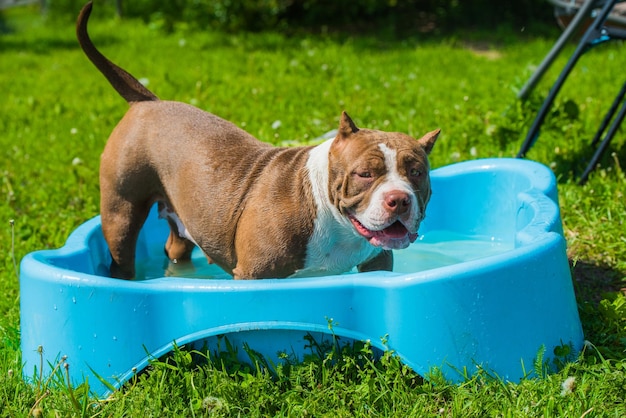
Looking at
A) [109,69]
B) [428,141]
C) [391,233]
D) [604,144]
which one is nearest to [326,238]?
[391,233]

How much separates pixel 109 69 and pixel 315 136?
2.10 m

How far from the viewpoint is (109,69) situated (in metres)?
3.94

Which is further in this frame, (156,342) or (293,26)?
(293,26)

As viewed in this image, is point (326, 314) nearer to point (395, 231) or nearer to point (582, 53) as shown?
point (395, 231)

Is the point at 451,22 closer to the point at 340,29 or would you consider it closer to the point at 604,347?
the point at 340,29

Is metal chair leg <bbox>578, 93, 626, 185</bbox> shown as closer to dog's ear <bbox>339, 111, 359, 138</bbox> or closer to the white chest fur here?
the white chest fur

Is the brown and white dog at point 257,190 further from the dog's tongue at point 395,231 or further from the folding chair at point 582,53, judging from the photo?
the folding chair at point 582,53

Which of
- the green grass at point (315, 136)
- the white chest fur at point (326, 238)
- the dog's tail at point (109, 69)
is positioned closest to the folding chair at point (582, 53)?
the green grass at point (315, 136)

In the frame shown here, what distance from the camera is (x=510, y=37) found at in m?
9.49

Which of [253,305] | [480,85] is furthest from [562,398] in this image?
[480,85]

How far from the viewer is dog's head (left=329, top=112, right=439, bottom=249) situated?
2.97 m

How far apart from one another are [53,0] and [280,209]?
12290 millimetres

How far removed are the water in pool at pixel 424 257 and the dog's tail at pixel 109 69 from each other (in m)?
0.94

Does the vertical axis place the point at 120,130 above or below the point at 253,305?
above
